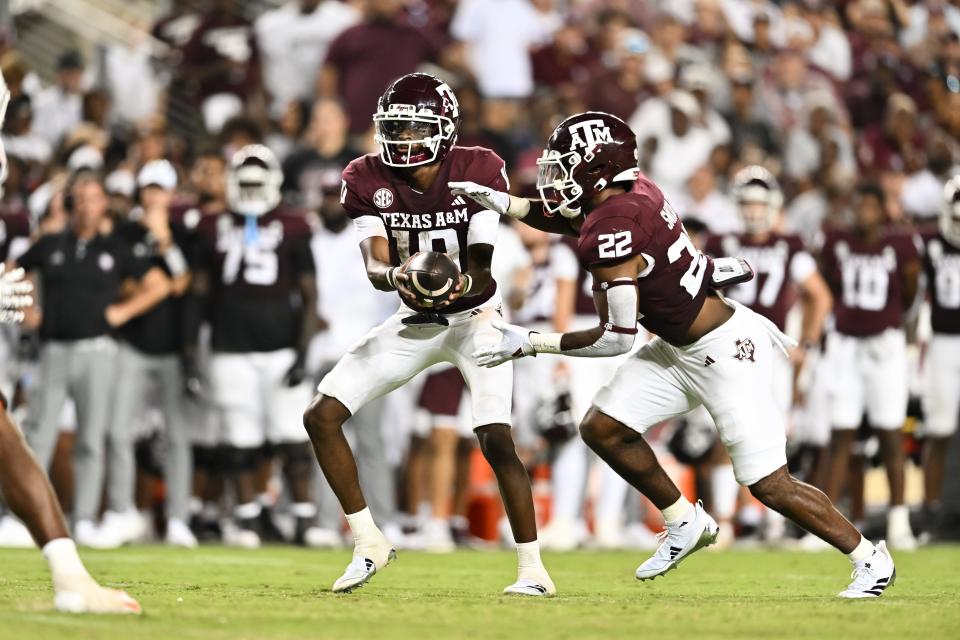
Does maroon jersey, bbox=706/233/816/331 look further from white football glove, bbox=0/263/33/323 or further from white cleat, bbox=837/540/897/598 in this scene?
white football glove, bbox=0/263/33/323

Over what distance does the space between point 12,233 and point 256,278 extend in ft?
5.42

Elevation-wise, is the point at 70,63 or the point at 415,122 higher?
the point at 70,63

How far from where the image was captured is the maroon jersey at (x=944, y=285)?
10664 millimetres

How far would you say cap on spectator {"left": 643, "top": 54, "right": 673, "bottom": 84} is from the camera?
14047mm

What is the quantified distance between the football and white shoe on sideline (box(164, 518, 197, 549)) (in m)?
4.31

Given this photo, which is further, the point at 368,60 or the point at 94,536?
the point at 368,60

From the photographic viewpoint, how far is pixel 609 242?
19.9 ft

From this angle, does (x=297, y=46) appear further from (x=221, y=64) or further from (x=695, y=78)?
(x=695, y=78)

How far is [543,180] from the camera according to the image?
643 cm

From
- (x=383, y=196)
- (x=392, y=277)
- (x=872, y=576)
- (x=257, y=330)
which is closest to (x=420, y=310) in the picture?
(x=392, y=277)

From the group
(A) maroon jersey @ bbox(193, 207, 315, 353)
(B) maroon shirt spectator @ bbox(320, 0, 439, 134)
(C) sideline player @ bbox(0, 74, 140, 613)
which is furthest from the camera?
(B) maroon shirt spectator @ bbox(320, 0, 439, 134)

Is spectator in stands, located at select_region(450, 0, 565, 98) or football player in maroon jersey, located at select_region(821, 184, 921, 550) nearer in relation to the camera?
football player in maroon jersey, located at select_region(821, 184, 921, 550)

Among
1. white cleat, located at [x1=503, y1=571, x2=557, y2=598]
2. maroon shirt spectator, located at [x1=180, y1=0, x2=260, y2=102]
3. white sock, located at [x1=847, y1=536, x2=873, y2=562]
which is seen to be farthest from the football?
maroon shirt spectator, located at [x1=180, y1=0, x2=260, y2=102]

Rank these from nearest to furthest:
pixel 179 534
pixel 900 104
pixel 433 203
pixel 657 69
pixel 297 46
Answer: pixel 433 203, pixel 179 534, pixel 297 46, pixel 900 104, pixel 657 69
